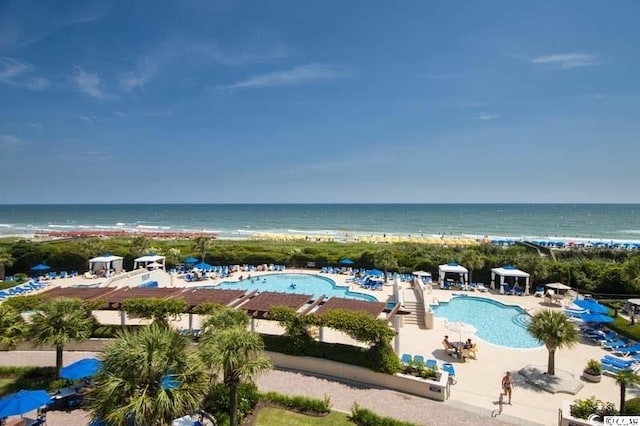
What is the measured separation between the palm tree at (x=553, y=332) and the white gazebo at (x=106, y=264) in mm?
31469

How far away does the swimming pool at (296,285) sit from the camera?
26.8m

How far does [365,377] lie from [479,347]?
6633mm

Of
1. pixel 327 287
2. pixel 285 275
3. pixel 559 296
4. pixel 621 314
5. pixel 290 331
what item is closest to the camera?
pixel 290 331

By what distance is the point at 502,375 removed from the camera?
13.7 m

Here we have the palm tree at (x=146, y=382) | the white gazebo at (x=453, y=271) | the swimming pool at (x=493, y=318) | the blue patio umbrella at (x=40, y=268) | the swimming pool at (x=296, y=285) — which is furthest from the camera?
the blue patio umbrella at (x=40, y=268)

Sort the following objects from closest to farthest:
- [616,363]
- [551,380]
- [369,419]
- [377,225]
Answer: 1. [369,419]
2. [551,380]
3. [616,363]
4. [377,225]

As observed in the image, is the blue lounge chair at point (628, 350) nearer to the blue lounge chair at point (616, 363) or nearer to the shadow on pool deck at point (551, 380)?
the blue lounge chair at point (616, 363)

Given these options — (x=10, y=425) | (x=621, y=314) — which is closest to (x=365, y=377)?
(x=10, y=425)

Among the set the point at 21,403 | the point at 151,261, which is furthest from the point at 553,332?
the point at 151,261

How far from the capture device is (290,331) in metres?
14.0

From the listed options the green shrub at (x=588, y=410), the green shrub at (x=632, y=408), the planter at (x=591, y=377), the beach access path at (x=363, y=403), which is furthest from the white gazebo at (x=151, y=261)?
the green shrub at (x=632, y=408)

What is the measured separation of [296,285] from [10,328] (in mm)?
19287

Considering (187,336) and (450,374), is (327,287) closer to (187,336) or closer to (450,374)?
(450,374)

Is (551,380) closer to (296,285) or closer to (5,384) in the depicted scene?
(296,285)
